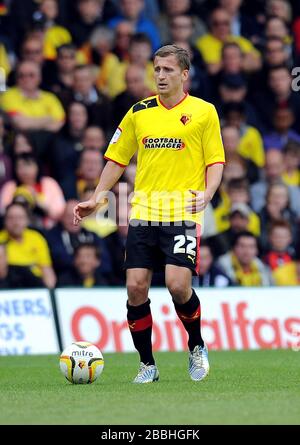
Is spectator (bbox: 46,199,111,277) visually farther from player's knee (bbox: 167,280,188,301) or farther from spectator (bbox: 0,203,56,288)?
player's knee (bbox: 167,280,188,301)

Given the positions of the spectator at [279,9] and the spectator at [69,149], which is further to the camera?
the spectator at [279,9]

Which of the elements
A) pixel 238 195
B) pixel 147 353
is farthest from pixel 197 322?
pixel 238 195

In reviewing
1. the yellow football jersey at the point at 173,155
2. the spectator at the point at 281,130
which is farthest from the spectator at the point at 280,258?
the yellow football jersey at the point at 173,155

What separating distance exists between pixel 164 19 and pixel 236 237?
434 cm

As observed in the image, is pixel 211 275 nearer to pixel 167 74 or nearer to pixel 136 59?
pixel 136 59

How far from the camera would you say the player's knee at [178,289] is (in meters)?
9.52

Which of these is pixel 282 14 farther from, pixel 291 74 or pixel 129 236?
pixel 129 236

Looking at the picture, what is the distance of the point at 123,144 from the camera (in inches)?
394

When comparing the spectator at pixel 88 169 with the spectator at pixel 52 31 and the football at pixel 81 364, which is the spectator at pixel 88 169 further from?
the football at pixel 81 364

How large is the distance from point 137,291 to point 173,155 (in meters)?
1.10

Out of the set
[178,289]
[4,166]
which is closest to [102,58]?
[4,166]

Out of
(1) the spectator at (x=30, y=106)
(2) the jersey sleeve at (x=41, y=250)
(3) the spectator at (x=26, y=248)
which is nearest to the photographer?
(3) the spectator at (x=26, y=248)

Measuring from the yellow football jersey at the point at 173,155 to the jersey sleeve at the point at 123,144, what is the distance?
5.4 inches

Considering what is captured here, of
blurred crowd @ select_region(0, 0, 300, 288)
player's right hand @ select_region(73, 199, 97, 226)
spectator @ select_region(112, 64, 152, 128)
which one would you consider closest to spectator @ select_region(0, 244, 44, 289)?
blurred crowd @ select_region(0, 0, 300, 288)
